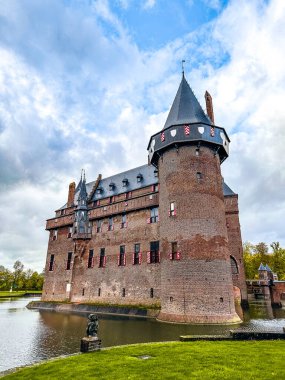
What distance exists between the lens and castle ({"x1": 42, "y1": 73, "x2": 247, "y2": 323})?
18.1 meters

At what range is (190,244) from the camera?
1853cm

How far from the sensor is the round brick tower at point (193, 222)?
17.6 meters

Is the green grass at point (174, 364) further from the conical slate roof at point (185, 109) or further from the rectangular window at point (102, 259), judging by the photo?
the rectangular window at point (102, 259)

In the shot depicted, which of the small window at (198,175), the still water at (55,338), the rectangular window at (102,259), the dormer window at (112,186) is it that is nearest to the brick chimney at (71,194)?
the dormer window at (112,186)

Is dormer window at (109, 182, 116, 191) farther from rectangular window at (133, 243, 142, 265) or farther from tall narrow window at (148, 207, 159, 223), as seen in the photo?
rectangular window at (133, 243, 142, 265)

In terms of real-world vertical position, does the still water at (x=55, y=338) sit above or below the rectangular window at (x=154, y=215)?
below

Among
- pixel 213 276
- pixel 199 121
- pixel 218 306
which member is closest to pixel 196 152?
pixel 199 121

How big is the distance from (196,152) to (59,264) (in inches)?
810

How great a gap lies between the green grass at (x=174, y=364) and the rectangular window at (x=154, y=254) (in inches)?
581

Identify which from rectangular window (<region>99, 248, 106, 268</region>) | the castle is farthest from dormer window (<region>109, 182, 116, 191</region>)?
rectangular window (<region>99, 248, 106, 268</region>)

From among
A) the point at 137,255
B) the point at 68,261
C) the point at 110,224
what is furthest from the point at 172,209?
the point at 68,261

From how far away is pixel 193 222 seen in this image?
18.9m

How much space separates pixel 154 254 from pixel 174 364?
1708cm

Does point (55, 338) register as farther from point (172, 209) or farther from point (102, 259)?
point (102, 259)
